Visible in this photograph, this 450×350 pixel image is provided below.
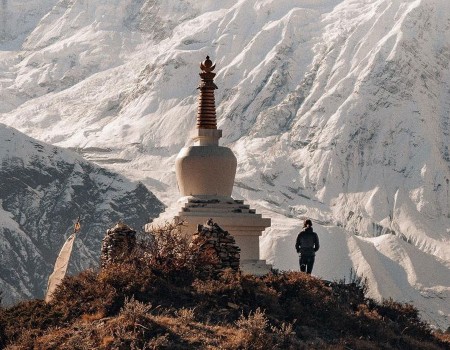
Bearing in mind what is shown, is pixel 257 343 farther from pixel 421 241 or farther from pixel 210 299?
pixel 421 241

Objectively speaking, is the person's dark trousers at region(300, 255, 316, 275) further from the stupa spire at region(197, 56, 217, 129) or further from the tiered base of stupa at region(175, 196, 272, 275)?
the stupa spire at region(197, 56, 217, 129)

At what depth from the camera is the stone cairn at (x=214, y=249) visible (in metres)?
33.3

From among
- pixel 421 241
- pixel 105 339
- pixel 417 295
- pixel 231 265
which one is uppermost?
pixel 421 241

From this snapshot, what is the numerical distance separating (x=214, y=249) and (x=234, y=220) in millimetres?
4697

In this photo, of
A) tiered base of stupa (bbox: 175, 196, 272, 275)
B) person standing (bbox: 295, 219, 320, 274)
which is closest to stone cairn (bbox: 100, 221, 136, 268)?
tiered base of stupa (bbox: 175, 196, 272, 275)

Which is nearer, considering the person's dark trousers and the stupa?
the person's dark trousers

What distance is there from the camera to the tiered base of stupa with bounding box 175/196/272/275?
38.1m

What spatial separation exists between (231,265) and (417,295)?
12613cm

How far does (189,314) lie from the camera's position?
30.3 meters

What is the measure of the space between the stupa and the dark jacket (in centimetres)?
121

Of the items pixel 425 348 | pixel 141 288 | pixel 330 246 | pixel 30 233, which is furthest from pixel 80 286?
pixel 30 233

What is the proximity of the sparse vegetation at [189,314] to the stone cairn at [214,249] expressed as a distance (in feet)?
0.92

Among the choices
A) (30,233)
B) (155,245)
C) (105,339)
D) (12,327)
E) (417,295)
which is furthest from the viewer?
(30,233)

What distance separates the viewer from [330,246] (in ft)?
522
